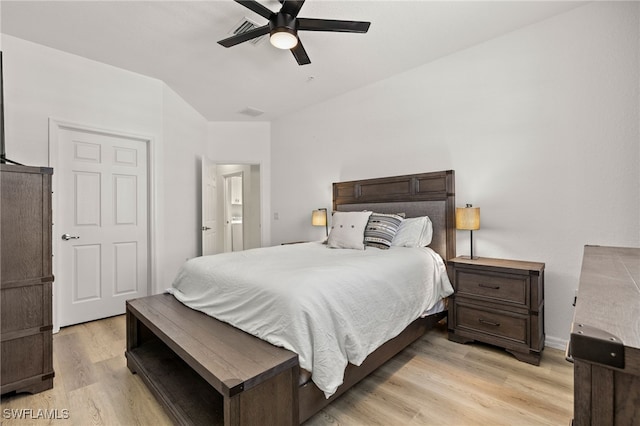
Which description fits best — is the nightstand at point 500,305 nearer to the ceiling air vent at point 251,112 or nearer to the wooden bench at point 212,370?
the wooden bench at point 212,370

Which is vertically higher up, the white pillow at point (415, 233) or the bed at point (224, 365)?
the white pillow at point (415, 233)

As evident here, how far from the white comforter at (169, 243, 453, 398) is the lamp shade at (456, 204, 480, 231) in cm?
50

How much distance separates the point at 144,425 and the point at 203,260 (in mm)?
1042

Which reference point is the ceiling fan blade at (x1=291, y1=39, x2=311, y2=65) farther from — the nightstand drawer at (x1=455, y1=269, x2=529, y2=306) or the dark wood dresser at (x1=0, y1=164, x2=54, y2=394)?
the nightstand drawer at (x1=455, y1=269, x2=529, y2=306)

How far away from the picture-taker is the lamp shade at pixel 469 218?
2.59m

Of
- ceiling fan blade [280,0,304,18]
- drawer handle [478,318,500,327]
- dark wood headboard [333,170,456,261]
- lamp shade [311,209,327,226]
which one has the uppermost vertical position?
ceiling fan blade [280,0,304,18]

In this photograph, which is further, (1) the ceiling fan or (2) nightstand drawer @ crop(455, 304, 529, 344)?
(2) nightstand drawer @ crop(455, 304, 529, 344)

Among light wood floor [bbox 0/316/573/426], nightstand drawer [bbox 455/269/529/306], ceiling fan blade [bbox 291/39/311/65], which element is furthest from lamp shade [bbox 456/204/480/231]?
ceiling fan blade [bbox 291/39/311/65]

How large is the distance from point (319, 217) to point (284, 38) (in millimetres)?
2329

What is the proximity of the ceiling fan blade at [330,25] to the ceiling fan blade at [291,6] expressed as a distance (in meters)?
0.07

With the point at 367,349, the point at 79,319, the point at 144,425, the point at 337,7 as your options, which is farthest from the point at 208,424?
the point at 337,7

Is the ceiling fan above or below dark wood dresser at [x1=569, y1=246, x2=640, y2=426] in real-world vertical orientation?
above

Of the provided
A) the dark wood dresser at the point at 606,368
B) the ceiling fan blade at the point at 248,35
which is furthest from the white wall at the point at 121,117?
the dark wood dresser at the point at 606,368

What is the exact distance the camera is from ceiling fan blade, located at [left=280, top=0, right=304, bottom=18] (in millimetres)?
1918
